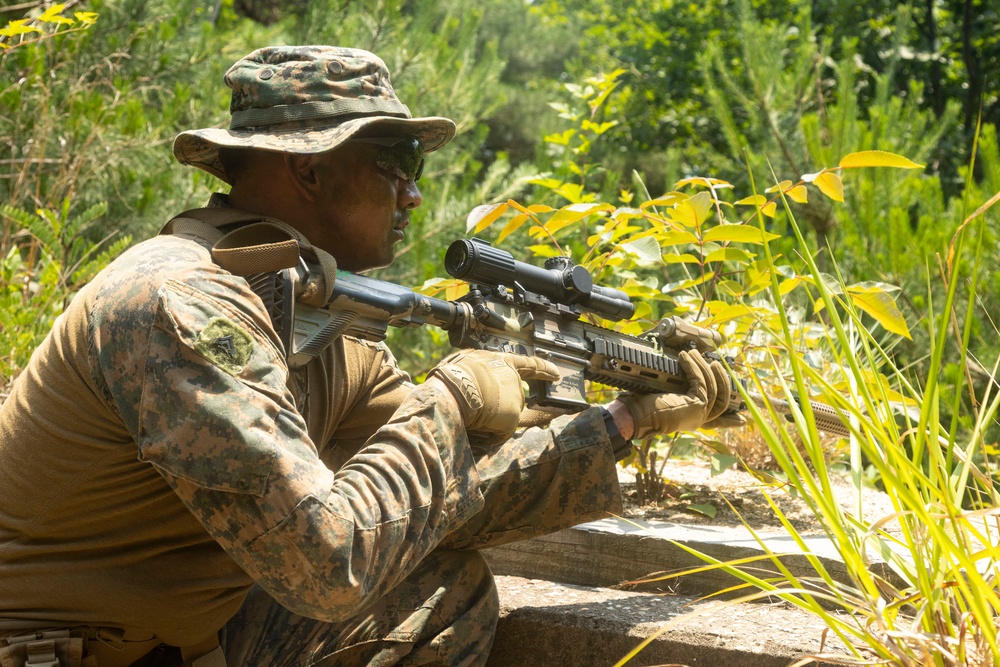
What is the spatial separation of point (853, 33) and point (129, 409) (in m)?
11.7

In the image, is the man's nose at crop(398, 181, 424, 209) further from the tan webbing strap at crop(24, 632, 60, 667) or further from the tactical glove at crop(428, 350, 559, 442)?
the tan webbing strap at crop(24, 632, 60, 667)

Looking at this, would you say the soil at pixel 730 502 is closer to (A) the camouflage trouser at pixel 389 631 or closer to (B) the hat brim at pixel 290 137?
(A) the camouflage trouser at pixel 389 631

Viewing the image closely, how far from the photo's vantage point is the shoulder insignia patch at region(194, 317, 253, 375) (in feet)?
6.13

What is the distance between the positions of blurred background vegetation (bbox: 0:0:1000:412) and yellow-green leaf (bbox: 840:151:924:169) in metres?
0.14

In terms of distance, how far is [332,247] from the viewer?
251 centimetres

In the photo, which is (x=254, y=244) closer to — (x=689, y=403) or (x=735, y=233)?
(x=689, y=403)

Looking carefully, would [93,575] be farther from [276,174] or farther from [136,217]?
[136,217]

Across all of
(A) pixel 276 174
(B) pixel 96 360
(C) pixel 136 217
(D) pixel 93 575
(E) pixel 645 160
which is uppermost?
(A) pixel 276 174

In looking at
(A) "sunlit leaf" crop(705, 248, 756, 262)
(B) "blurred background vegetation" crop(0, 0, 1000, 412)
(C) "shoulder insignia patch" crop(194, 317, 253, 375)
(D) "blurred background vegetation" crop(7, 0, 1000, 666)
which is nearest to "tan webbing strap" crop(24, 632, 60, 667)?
(C) "shoulder insignia patch" crop(194, 317, 253, 375)

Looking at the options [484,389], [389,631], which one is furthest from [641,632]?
[484,389]

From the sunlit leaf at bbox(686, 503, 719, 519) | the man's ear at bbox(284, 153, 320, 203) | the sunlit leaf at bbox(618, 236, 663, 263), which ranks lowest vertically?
the sunlit leaf at bbox(686, 503, 719, 519)

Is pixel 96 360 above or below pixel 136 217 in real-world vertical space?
above

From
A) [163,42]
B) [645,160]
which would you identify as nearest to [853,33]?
[645,160]

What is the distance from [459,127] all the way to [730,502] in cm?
467
